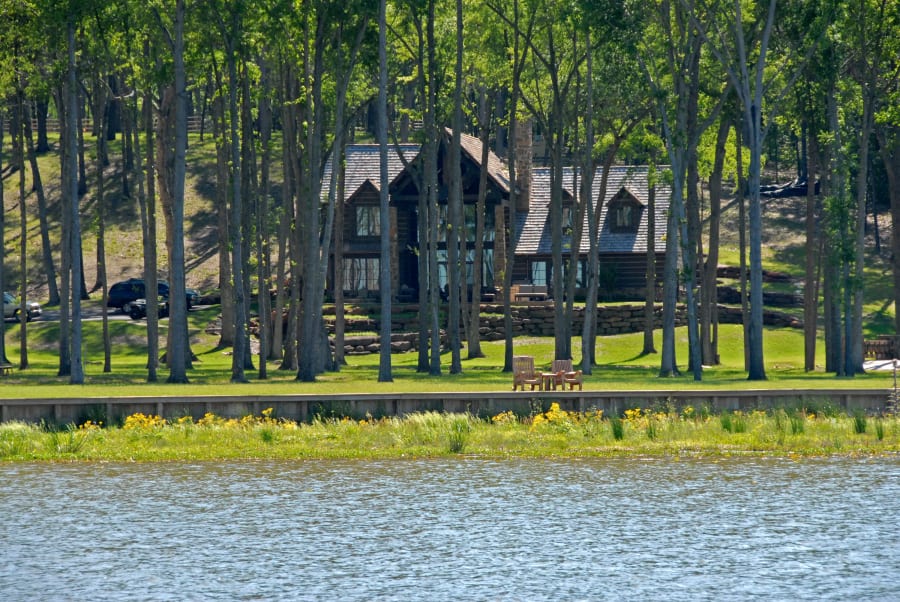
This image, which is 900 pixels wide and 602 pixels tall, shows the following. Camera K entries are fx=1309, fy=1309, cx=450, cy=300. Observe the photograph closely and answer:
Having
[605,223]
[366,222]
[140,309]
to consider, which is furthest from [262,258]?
[605,223]

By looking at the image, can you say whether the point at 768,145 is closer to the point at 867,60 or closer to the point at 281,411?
the point at 867,60

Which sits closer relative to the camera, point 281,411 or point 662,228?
point 281,411

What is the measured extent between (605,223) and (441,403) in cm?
4369

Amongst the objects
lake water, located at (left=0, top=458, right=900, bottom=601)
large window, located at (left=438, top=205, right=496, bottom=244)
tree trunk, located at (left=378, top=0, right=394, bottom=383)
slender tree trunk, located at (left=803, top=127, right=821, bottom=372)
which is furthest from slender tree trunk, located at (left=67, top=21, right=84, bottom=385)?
large window, located at (left=438, top=205, right=496, bottom=244)

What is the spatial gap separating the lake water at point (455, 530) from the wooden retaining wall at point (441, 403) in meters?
2.82

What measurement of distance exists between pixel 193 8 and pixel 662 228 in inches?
1387

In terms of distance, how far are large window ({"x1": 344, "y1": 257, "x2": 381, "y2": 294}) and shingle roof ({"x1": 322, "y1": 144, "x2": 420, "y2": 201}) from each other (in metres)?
3.43

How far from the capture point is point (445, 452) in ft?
90.6

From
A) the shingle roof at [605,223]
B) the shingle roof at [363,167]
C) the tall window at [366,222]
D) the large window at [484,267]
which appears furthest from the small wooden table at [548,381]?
the tall window at [366,222]

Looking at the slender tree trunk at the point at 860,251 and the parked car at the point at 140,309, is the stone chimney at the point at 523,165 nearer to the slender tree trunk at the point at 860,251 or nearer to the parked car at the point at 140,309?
the parked car at the point at 140,309

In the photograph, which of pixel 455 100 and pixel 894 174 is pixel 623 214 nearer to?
pixel 894 174

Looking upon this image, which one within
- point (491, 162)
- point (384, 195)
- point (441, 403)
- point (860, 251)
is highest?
point (491, 162)

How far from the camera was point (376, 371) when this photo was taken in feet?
154

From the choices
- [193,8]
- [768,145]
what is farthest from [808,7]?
[768,145]
